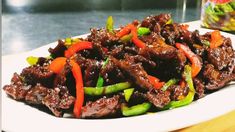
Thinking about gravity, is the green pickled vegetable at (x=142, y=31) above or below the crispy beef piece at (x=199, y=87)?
above

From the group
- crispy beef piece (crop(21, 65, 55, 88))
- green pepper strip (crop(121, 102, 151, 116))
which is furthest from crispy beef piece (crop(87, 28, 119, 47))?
green pepper strip (crop(121, 102, 151, 116))

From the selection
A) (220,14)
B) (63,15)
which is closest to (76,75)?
(220,14)

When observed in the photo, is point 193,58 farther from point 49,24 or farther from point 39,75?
point 49,24

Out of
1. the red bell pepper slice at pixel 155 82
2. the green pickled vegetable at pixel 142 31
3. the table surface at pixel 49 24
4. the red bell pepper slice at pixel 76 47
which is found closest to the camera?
the red bell pepper slice at pixel 155 82

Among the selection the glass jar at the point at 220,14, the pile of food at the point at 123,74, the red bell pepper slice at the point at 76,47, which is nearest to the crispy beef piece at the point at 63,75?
the pile of food at the point at 123,74

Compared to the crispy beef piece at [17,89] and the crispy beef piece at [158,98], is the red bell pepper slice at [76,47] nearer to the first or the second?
the crispy beef piece at [17,89]
